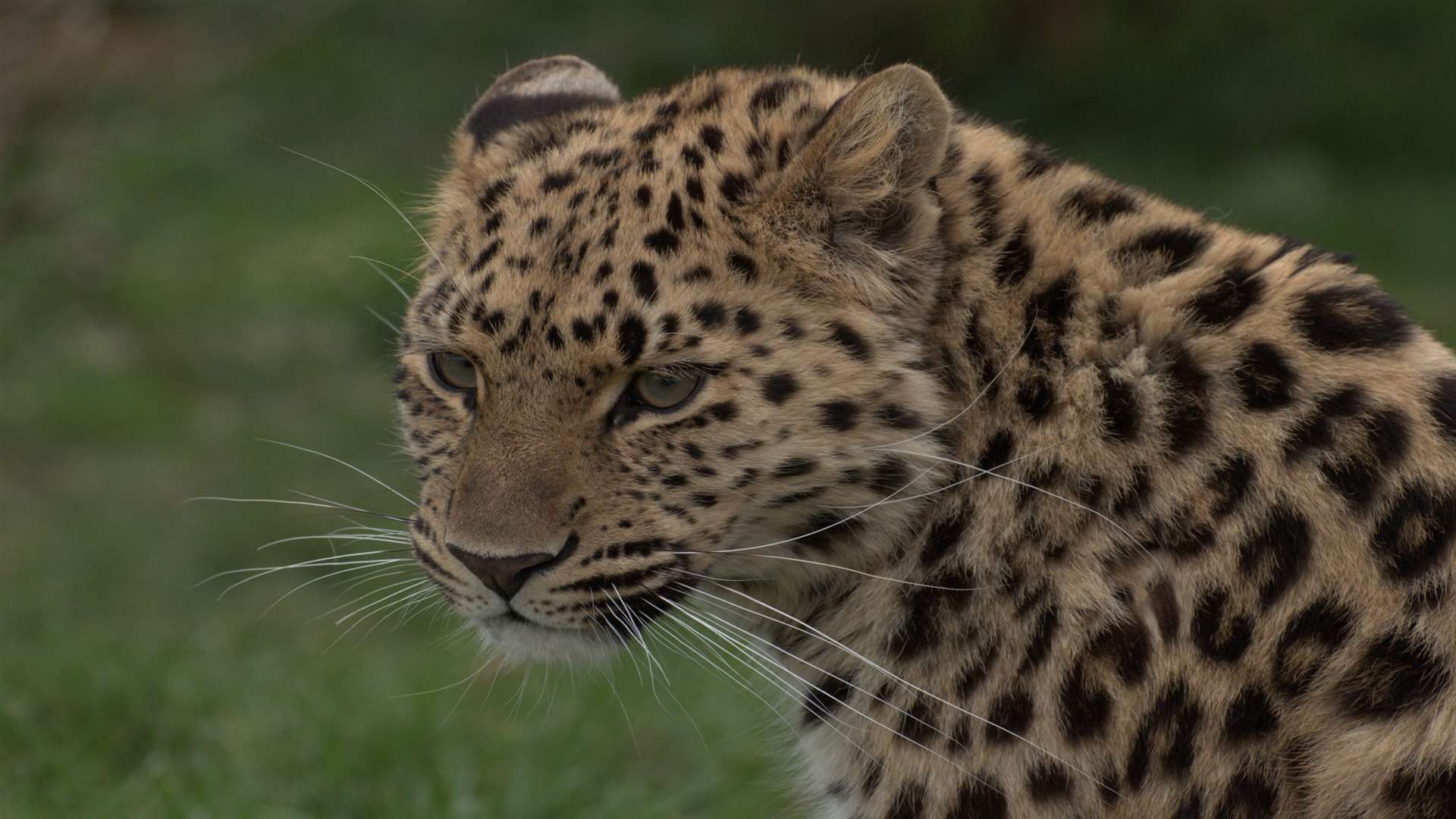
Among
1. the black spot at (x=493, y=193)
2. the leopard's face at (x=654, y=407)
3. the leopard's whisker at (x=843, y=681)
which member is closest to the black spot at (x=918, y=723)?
the leopard's whisker at (x=843, y=681)

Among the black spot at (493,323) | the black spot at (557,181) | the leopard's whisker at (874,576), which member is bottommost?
the leopard's whisker at (874,576)

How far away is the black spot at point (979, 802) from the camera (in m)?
4.45

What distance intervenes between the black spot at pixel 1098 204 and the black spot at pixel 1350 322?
0.61m

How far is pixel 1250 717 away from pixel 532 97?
10.7 ft

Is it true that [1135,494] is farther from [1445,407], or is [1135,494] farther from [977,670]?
[1445,407]

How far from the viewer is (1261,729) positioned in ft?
14.2

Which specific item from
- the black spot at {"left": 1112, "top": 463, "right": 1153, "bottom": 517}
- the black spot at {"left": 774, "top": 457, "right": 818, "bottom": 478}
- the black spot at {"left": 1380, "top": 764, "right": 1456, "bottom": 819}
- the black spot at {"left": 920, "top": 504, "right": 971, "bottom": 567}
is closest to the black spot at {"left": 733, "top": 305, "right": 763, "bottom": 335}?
the black spot at {"left": 774, "top": 457, "right": 818, "bottom": 478}

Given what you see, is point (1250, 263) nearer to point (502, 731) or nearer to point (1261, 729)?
point (1261, 729)

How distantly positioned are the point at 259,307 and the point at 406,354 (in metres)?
12.3

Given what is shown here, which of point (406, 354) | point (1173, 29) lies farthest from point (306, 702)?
point (1173, 29)

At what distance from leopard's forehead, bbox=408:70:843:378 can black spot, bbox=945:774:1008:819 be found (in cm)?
144

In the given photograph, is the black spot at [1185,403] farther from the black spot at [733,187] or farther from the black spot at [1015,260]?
the black spot at [733,187]

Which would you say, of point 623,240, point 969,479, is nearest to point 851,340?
point 969,479

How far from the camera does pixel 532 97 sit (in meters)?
5.93
